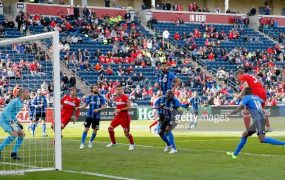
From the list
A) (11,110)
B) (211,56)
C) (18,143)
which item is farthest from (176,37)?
(11,110)

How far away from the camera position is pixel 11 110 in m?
15.9

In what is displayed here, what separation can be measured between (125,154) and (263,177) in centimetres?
625

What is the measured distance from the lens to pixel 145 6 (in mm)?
57406

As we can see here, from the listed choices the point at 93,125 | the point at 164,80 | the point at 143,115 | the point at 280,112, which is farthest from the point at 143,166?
the point at 280,112

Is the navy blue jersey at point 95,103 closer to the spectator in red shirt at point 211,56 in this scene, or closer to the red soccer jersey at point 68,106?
the red soccer jersey at point 68,106

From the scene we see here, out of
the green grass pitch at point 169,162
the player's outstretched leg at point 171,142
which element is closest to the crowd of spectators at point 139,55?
the green grass pitch at point 169,162

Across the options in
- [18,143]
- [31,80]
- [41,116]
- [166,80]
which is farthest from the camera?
[41,116]

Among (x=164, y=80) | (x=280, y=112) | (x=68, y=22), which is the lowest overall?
(x=280, y=112)

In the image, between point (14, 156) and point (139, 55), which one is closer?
point (14, 156)

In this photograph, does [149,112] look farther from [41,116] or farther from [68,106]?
[68,106]

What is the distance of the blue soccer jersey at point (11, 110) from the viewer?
51.6 feet

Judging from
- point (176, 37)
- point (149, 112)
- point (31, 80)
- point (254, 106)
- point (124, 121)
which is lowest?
point (149, 112)

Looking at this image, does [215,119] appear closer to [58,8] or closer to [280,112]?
[280,112]

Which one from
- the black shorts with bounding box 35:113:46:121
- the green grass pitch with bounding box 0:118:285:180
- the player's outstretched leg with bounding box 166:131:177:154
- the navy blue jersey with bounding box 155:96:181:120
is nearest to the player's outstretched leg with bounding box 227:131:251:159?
the green grass pitch with bounding box 0:118:285:180
